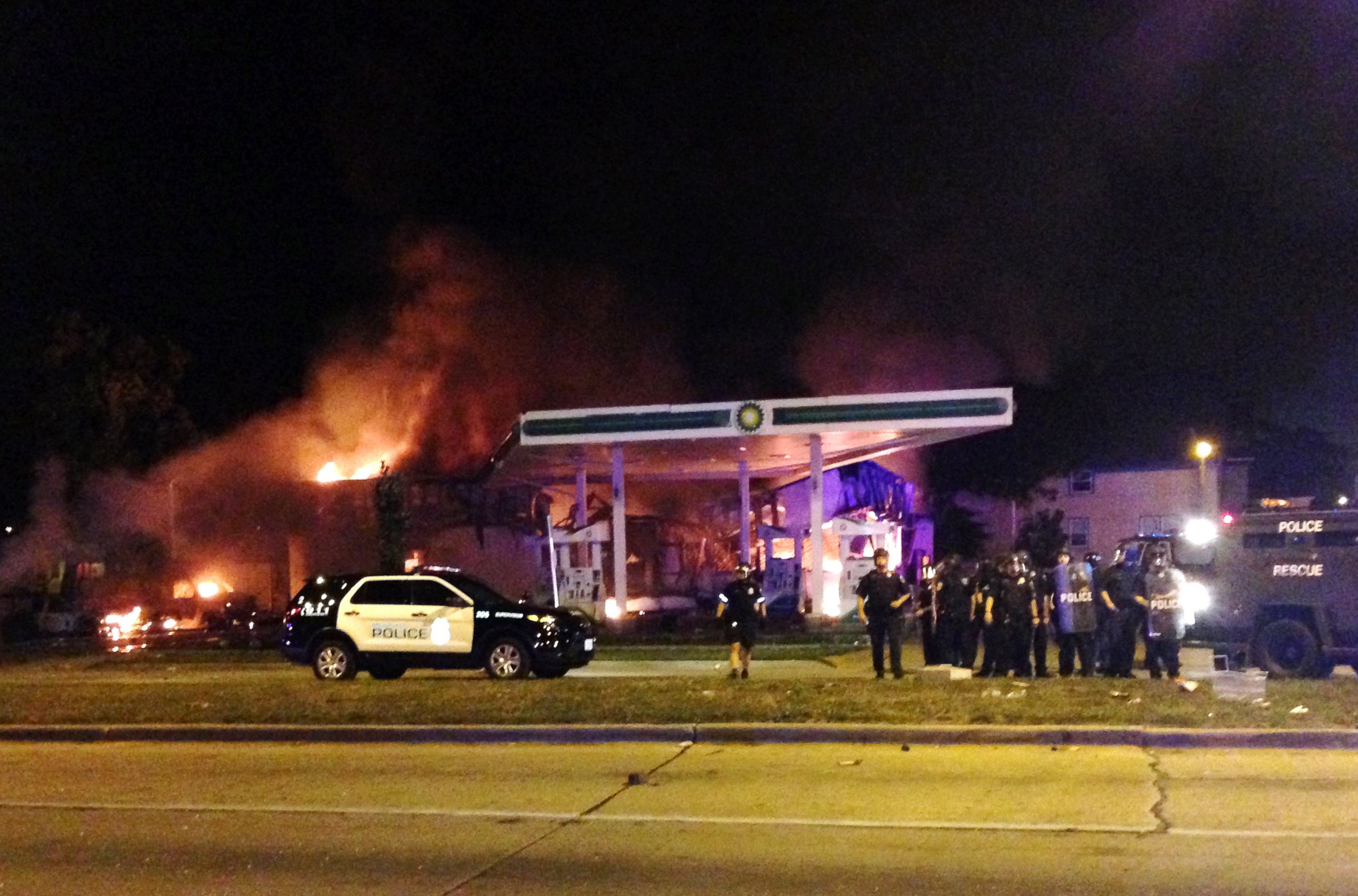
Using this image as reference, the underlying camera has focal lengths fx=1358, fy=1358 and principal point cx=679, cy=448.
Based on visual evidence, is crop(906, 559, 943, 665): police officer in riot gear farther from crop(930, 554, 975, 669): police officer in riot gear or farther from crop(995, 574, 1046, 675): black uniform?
crop(995, 574, 1046, 675): black uniform

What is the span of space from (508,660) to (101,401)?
2073 centimetres

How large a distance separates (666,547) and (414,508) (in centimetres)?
756

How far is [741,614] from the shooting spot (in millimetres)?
15531

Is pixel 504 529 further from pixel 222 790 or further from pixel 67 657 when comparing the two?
pixel 222 790

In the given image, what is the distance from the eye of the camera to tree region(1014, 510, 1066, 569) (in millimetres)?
43062

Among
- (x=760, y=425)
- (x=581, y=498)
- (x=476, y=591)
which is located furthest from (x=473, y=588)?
(x=581, y=498)

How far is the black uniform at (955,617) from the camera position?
54.3 feet

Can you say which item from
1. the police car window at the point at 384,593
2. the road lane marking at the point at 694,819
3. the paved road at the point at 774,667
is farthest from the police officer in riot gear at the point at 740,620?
the road lane marking at the point at 694,819

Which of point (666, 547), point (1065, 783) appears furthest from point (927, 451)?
point (1065, 783)

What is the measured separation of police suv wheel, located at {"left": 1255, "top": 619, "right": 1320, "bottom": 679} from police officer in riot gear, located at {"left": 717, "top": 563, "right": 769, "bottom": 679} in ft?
18.8

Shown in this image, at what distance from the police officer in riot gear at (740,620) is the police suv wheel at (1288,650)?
573 cm

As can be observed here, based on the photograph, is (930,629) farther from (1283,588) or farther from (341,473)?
(341,473)

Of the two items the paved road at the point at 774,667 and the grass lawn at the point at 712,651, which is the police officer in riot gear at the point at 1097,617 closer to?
the paved road at the point at 774,667

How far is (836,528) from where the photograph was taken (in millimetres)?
26797
